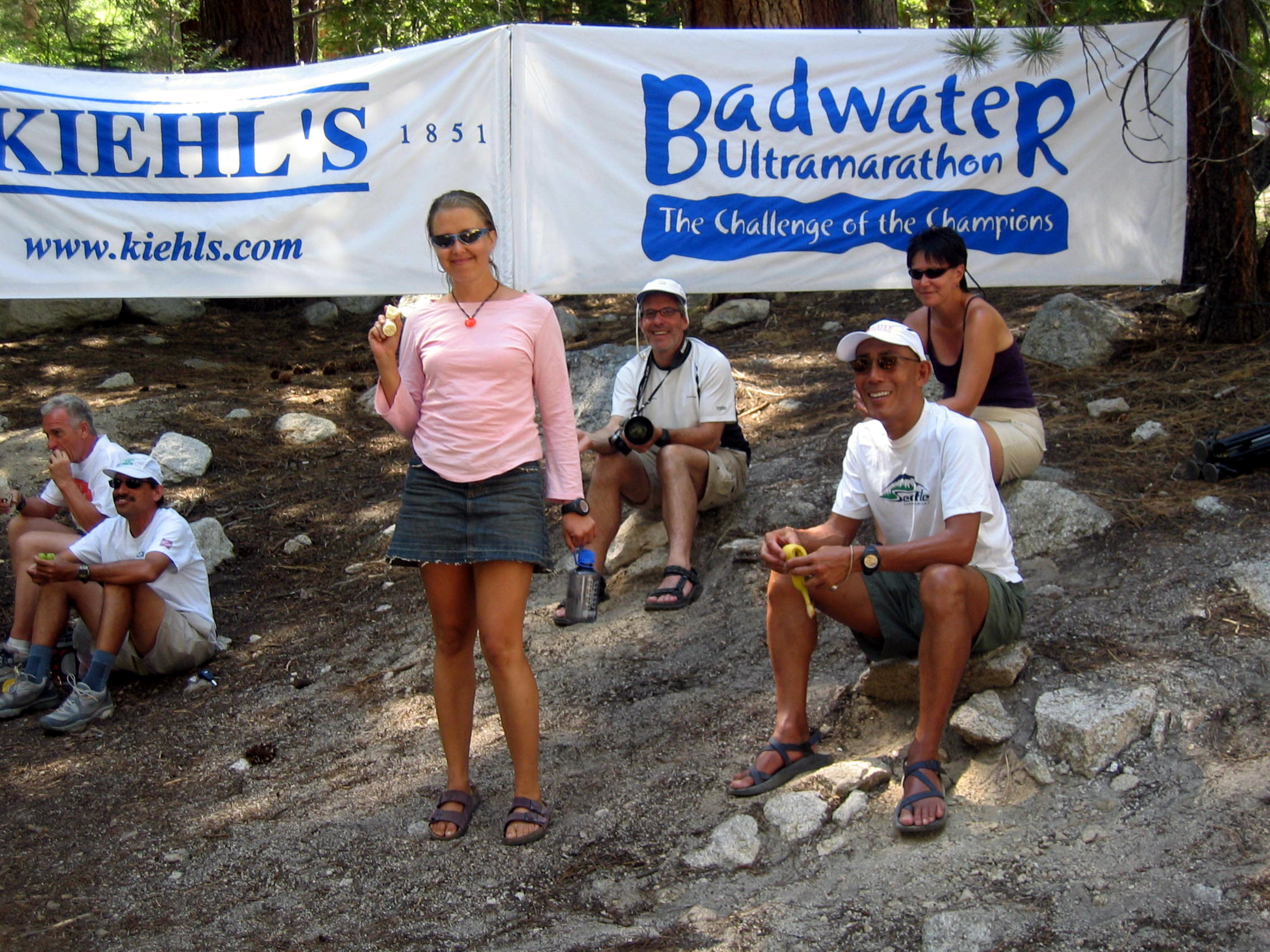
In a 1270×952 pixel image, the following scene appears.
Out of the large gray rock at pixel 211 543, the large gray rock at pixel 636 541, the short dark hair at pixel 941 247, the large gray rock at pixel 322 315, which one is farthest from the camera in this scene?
the large gray rock at pixel 322 315

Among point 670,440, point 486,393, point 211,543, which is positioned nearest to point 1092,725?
point 486,393

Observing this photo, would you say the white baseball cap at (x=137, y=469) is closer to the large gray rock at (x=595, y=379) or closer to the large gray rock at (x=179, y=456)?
the large gray rock at (x=179, y=456)

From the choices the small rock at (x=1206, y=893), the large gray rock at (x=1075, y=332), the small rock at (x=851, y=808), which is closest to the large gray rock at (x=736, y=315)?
the large gray rock at (x=1075, y=332)

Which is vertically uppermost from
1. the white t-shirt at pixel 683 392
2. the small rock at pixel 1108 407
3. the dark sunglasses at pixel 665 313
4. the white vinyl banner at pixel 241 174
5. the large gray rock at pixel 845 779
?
the white vinyl banner at pixel 241 174

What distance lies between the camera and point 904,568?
10.5ft

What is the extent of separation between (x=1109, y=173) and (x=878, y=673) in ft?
9.84

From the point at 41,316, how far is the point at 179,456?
3.75 meters

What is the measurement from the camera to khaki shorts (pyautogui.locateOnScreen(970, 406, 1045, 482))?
14.7ft

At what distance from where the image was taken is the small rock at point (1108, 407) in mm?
5605

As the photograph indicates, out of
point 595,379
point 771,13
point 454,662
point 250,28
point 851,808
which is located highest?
point 250,28

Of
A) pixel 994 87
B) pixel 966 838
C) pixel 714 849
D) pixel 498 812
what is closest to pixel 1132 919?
pixel 966 838

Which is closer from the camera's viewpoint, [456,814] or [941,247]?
[456,814]

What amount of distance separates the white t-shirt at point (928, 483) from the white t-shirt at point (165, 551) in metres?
2.94

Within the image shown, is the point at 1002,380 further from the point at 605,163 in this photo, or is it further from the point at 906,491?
the point at 605,163
